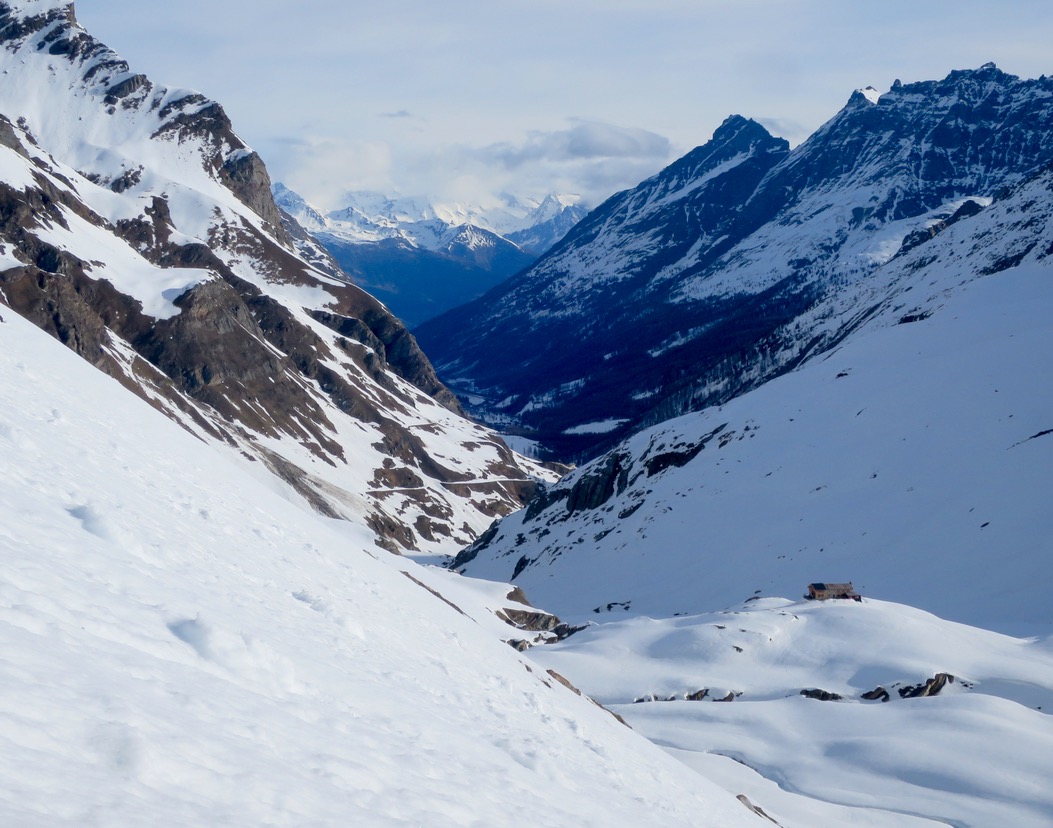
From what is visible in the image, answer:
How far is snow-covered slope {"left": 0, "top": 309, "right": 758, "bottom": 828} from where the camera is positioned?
7062mm

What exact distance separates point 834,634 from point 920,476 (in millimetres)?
27672

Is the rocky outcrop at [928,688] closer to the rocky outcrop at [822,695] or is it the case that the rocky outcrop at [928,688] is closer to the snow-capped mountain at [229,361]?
the rocky outcrop at [822,695]

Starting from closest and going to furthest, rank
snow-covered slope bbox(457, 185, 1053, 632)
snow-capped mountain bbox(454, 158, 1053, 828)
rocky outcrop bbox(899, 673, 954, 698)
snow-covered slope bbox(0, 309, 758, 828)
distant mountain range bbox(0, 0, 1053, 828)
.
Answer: snow-covered slope bbox(0, 309, 758, 828) → distant mountain range bbox(0, 0, 1053, 828) → snow-capped mountain bbox(454, 158, 1053, 828) → rocky outcrop bbox(899, 673, 954, 698) → snow-covered slope bbox(457, 185, 1053, 632)

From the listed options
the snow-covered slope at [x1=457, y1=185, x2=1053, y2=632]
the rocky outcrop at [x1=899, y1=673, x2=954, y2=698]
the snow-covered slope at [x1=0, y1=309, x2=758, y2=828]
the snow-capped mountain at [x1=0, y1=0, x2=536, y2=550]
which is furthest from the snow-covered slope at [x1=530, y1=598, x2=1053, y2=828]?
the snow-capped mountain at [x1=0, y1=0, x2=536, y2=550]

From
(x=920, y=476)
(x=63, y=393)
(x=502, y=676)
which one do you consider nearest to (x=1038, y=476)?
(x=920, y=476)

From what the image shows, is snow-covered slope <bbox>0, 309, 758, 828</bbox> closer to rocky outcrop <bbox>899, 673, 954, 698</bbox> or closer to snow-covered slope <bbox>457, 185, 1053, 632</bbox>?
rocky outcrop <bbox>899, 673, 954, 698</bbox>

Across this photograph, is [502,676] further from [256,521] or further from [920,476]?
[920,476]

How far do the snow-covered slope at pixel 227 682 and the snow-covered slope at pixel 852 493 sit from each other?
33.1 m

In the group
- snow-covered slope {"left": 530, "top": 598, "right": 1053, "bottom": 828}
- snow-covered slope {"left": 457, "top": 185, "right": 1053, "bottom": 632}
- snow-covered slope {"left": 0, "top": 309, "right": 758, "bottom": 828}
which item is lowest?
snow-covered slope {"left": 0, "top": 309, "right": 758, "bottom": 828}

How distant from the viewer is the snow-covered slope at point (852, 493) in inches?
1994

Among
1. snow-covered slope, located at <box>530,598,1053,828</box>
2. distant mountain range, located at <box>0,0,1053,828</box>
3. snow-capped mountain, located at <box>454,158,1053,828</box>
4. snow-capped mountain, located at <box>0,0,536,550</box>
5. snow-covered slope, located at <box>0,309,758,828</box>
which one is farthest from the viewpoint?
snow-capped mountain, located at <box>0,0,536,550</box>

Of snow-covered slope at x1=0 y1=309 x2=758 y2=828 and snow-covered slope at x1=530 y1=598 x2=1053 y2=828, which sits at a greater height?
snow-covered slope at x1=530 y1=598 x2=1053 y2=828

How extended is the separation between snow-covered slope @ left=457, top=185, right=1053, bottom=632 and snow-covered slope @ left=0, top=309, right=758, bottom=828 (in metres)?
33.1

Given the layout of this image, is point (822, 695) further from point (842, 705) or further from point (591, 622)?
point (591, 622)
